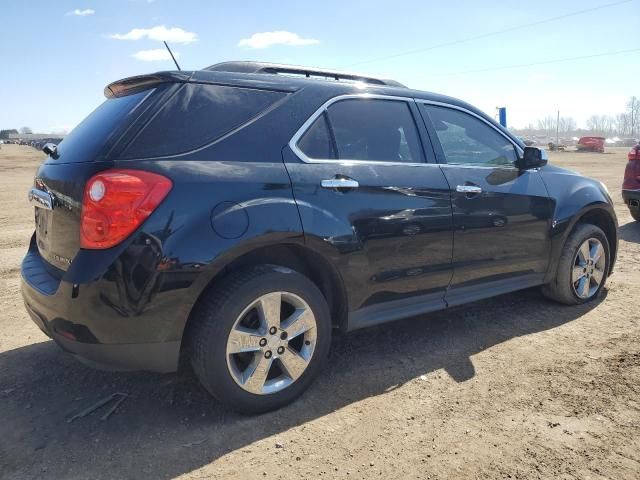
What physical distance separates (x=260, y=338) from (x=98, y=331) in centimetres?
79

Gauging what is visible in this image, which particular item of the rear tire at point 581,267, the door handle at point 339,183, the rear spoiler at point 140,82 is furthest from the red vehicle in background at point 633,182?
the rear spoiler at point 140,82

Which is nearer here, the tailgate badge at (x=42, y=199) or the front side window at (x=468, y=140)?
the tailgate badge at (x=42, y=199)

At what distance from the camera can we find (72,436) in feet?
8.47

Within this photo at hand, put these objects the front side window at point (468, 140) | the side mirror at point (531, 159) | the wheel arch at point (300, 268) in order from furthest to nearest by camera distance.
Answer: the side mirror at point (531, 159) → the front side window at point (468, 140) → the wheel arch at point (300, 268)

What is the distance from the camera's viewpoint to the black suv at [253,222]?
2.38 m

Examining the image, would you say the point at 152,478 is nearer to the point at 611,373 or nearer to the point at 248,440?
the point at 248,440

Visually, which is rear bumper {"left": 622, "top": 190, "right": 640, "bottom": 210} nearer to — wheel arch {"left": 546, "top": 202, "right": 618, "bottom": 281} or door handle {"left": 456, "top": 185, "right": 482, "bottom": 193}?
wheel arch {"left": 546, "top": 202, "right": 618, "bottom": 281}

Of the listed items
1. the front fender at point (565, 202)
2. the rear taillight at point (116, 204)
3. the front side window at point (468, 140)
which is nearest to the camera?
the rear taillight at point (116, 204)

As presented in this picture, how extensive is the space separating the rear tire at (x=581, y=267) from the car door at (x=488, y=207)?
27 centimetres

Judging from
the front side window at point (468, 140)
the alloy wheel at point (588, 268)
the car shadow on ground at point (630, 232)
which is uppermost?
the front side window at point (468, 140)

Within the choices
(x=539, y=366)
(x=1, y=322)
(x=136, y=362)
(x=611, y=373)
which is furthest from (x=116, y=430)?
(x=611, y=373)

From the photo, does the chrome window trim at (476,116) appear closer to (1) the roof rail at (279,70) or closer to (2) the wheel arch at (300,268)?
(1) the roof rail at (279,70)

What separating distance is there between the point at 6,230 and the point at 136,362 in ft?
22.3

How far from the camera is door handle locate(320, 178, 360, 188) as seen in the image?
9.47 ft
